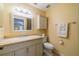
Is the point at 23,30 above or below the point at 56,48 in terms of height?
above

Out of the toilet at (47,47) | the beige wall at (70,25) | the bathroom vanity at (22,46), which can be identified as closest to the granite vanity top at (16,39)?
the bathroom vanity at (22,46)

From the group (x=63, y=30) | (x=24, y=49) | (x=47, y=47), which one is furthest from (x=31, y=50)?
(x=63, y=30)

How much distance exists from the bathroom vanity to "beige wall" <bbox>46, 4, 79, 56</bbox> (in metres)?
0.25

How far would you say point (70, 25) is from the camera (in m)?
1.69

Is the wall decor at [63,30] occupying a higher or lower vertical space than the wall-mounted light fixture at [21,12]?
lower

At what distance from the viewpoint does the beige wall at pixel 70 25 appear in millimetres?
1628

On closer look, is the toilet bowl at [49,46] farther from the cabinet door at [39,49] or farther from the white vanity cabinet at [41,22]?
the white vanity cabinet at [41,22]

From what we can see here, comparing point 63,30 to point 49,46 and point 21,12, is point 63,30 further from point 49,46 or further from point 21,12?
point 21,12

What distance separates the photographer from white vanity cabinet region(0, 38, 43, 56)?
57.7 inches

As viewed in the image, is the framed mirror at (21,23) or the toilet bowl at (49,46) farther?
the toilet bowl at (49,46)

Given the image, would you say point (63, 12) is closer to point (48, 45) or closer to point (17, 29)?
point (48, 45)

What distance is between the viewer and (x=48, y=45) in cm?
173

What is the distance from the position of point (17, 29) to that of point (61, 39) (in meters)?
0.75

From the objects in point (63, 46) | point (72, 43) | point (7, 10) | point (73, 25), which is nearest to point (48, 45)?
point (63, 46)
